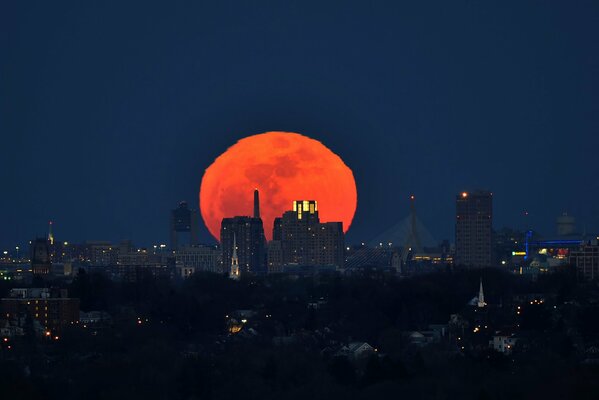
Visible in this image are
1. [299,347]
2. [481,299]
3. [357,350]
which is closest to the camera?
[299,347]

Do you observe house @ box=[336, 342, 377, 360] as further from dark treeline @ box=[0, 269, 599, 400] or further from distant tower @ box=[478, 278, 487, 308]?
distant tower @ box=[478, 278, 487, 308]

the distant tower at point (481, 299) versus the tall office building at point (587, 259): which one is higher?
the tall office building at point (587, 259)

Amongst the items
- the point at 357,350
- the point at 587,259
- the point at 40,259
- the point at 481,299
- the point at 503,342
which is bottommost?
the point at 357,350

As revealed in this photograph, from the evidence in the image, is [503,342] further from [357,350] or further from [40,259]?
[40,259]

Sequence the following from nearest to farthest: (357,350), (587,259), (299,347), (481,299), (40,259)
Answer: (299,347)
(357,350)
(481,299)
(40,259)
(587,259)

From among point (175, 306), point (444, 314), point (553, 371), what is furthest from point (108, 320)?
point (553, 371)

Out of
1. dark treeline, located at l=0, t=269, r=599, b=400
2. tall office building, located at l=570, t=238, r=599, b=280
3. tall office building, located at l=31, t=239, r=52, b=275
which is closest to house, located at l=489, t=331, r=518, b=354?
dark treeline, located at l=0, t=269, r=599, b=400

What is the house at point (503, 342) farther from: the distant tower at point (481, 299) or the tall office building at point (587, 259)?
the tall office building at point (587, 259)

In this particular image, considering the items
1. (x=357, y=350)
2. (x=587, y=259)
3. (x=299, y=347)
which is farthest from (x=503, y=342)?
(x=587, y=259)

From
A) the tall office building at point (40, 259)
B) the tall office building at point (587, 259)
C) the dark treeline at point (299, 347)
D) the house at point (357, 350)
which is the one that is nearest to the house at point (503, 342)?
the dark treeline at point (299, 347)

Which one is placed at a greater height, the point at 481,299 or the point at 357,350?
the point at 481,299

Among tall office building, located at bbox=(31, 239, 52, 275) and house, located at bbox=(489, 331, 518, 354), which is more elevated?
tall office building, located at bbox=(31, 239, 52, 275)

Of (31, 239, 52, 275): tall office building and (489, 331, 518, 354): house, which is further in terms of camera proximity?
(31, 239, 52, 275): tall office building
